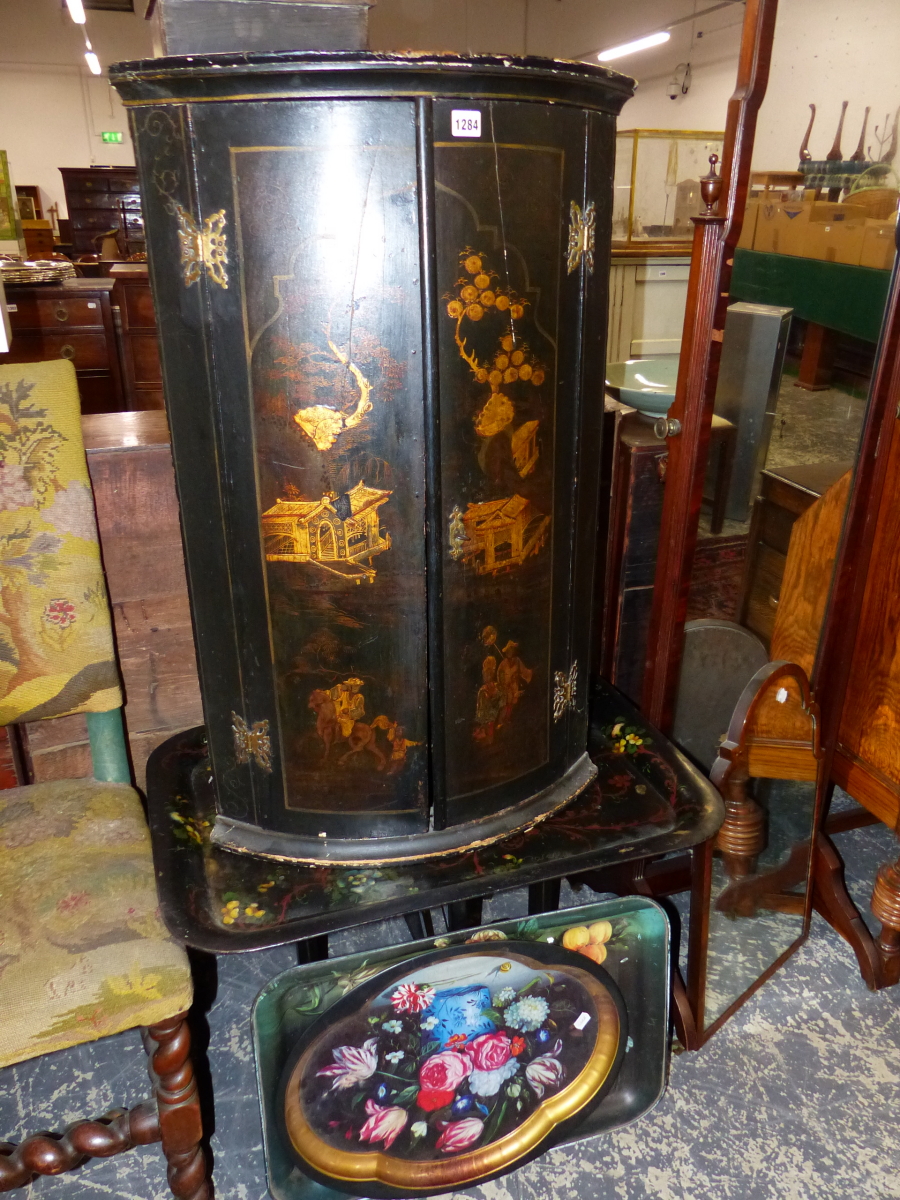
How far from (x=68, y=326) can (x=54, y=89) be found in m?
9.48

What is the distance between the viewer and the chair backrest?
4.14ft

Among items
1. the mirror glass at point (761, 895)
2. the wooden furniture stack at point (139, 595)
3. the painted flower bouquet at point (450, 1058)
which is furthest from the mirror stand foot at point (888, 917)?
the wooden furniture stack at point (139, 595)

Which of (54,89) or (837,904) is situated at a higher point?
(54,89)

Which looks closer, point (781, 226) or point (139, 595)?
point (781, 226)

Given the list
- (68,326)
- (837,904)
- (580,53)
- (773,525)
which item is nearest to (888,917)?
(837,904)

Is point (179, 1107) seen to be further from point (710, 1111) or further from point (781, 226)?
point (781, 226)

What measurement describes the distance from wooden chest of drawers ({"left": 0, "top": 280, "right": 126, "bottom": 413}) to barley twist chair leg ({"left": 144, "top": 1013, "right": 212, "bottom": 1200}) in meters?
2.15

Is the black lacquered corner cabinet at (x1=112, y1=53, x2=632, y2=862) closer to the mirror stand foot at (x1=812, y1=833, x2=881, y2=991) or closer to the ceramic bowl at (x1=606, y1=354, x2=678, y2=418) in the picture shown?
the ceramic bowl at (x1=606, y1=354, x2=678, y2=418)

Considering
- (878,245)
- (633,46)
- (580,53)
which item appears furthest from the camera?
(580,53)

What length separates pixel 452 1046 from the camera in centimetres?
127

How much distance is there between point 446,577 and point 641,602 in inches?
31.4

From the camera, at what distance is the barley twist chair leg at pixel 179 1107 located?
1.15 meters

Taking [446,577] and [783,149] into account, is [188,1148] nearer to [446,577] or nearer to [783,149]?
[446,577]

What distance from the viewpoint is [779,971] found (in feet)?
5.57
